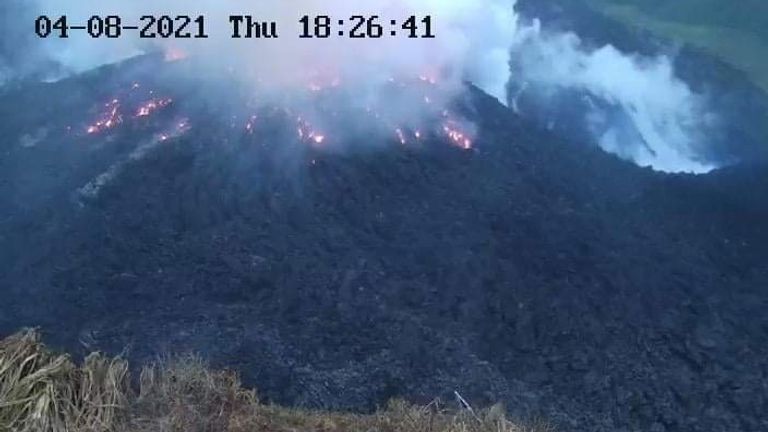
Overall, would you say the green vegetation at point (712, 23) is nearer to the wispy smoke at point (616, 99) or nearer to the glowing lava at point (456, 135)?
the wispy smoke at point (616, 99)

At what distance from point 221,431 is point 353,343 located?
156 inches

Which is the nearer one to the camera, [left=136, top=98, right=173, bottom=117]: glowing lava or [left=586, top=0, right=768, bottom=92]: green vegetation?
[left=136, top=98, right=173, bottom=117]: glowing lava

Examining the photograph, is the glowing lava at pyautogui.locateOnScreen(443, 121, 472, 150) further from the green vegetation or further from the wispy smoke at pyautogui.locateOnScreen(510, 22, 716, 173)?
the green vegetation

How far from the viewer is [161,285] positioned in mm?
10539

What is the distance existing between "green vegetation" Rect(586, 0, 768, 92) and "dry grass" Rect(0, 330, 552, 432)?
51.8 ft

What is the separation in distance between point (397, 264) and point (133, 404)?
5566 millimetres

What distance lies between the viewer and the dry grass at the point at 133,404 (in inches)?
220

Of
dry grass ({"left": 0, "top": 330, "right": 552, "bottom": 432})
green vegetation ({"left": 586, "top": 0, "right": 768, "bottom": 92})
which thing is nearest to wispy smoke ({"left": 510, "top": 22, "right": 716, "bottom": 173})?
green vegetation ({"left": 586, "top": 0, "right": 768, "bottom": 92})

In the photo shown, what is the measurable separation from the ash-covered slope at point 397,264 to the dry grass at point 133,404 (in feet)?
9.35

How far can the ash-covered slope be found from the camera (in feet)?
31.2

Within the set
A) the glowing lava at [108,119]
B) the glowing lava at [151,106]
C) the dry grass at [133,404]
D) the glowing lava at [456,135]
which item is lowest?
the glowing lava at [108,119]

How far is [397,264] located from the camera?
1113 cm

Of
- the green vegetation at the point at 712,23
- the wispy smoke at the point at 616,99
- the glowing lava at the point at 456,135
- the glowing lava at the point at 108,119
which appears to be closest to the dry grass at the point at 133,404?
the glowing lava at the point at 456,135

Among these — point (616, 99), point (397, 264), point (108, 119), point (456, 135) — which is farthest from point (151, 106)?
point (616, 99)
